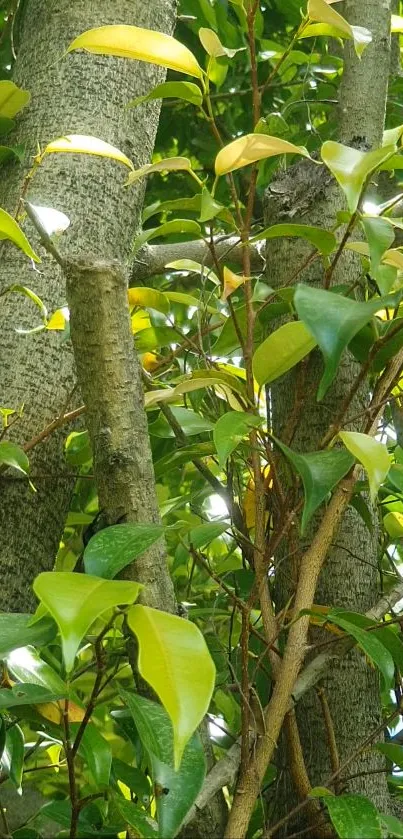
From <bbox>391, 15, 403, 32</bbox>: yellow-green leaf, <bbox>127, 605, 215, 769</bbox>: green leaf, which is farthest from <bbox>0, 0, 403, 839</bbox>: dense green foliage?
<bbox>391, 15, 403, 32</bbox>: yellow-green leaf

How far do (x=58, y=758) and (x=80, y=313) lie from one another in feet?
1.87

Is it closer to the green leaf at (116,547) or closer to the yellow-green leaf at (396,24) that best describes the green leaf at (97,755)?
the green leaf at (116,547)

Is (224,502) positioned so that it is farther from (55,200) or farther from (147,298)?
(55,200)

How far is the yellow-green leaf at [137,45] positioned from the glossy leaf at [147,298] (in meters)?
0.18

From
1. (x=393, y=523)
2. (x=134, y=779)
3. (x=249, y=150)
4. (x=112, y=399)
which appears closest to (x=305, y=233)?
(x=249, y=150)

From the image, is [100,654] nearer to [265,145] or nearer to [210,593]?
[265,145]

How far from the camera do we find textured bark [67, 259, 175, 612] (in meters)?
0.56

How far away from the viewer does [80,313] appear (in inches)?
22.3

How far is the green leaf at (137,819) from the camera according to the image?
0.45 metres

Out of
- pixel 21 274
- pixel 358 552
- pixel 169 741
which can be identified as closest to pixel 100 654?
pixel 169 741

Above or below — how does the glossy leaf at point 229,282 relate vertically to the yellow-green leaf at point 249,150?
below

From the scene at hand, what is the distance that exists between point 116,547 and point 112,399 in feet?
0.36

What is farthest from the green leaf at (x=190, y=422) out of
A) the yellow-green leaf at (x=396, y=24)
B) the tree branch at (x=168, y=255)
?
the yellow-green leaf at (x=396, y=24)

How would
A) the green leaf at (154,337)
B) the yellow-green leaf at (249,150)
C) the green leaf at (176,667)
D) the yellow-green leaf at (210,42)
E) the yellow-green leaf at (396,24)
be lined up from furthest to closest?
the yellow-green leaf at (396,24) → the green leaf at (154,337) → the yellow-green leaf at (210,42) → the yellow-green leaf at (249,150) → the green leaf at (176,667)
